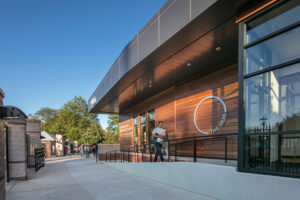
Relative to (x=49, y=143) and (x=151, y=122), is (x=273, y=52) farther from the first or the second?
(x=49, y=143)

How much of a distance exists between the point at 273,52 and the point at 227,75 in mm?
3327

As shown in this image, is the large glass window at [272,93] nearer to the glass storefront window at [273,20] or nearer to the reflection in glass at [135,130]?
the glass storefront window at [273,20]

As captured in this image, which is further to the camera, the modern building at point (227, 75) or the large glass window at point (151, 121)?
the large glass window at point (151, 121)

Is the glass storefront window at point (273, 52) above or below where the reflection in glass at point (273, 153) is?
above

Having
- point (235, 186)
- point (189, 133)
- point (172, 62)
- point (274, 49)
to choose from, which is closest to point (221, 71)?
point (172, 62)

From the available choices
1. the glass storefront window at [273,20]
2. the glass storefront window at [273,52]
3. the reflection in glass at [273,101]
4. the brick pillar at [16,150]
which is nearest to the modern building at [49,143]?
the brick pillar at [16,150]

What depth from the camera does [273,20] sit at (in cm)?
354

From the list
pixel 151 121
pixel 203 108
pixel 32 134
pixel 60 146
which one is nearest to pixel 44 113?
pixel 60 146

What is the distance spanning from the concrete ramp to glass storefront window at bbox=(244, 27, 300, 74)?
6.75 feet

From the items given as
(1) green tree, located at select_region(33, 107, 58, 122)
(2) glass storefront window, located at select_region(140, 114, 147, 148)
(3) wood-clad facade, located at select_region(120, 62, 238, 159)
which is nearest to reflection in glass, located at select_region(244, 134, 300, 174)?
(3) wood-clad facade, located at select_region(120, 62, 238, 159)

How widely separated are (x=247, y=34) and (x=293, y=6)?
87 centimetres

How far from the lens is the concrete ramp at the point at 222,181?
10.0 ft

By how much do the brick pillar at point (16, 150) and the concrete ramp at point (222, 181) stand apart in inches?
195

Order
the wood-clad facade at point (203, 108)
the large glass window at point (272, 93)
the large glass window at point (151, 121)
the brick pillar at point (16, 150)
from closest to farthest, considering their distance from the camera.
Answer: the large glass window at point (272, 93) → the wood-clad facade at point (203, 108) → the brick pillar at point (16, 150) → the large glass window at point (151, 121)
